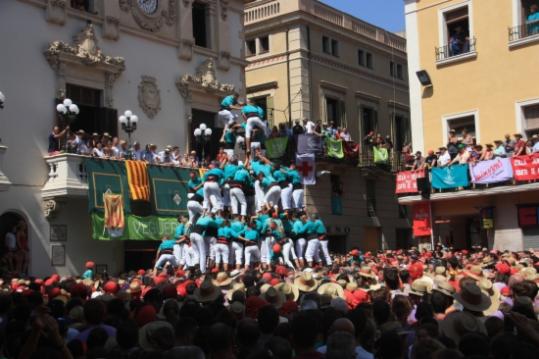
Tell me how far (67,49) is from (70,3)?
1.93 metres

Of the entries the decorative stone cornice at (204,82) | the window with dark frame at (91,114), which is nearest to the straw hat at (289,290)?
Answer: the window with dark frame at (91,114)

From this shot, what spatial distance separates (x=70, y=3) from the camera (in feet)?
88.7

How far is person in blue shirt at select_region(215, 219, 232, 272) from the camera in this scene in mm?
19250

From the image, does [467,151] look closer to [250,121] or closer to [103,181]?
[250,121]

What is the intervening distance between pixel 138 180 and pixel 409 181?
31.1 feet

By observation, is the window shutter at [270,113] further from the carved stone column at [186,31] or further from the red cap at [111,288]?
the red cap at [111,288]

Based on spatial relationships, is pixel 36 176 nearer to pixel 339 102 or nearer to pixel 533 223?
pixel 533 223

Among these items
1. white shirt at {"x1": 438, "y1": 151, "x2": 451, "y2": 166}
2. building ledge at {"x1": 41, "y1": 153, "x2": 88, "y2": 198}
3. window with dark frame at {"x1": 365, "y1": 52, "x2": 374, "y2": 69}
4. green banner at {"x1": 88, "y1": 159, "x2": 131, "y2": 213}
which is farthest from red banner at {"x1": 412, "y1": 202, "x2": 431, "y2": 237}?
window with dark frame at {"x1": 365, "y1": 52, "x2": 374, "y2": 69}

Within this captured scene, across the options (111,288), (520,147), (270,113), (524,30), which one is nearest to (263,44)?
(270,113)

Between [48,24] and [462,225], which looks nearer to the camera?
A: [48,24]

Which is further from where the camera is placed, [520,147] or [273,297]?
[520,147]

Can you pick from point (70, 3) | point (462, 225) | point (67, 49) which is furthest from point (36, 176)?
point (462, 225)

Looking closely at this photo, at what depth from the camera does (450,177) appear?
26.1m

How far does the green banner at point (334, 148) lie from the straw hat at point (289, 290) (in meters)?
24.5
